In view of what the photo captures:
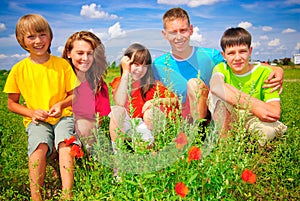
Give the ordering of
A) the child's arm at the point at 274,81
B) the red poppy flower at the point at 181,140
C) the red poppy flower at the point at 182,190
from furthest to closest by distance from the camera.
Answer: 1. the child's arm at the point at 274,81
2. the red poppy flower at the point at 181,140
3. the red poppy flower at the point at 182,190

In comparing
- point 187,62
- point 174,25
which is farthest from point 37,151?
point 174,25

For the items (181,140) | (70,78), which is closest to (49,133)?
(70,78)

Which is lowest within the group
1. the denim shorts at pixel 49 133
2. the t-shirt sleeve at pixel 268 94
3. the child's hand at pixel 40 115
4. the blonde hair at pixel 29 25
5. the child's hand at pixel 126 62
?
the denim shorts at pixel 49 133

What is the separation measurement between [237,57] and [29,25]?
2081 mm

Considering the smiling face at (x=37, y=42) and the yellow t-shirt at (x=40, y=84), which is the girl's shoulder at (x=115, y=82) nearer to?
the yellow t-shirt at (x=40, y=84)

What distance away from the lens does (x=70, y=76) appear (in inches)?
140

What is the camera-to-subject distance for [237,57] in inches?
144

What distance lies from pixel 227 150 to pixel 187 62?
0.90 meters

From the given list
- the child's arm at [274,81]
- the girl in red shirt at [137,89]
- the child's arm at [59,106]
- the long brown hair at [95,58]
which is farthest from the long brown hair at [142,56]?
the child's arm at [274,81]

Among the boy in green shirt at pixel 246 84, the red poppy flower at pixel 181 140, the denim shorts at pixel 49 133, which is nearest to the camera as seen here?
the red poppy flower at pixel 181 140

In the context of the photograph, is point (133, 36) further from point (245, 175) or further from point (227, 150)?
point (245, 175)

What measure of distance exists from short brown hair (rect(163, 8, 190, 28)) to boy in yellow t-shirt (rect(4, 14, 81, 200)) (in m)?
1.15

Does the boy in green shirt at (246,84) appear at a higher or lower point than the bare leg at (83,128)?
higher

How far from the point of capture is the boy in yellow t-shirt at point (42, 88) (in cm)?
322
